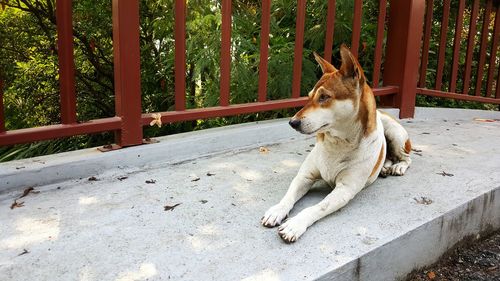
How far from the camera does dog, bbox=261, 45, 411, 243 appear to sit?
234cm

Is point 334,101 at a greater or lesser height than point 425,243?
greater

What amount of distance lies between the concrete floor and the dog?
0.09 metres

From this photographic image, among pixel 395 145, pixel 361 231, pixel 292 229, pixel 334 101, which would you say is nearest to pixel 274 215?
pixel 292 229

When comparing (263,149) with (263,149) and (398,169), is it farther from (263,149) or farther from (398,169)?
(398,169)

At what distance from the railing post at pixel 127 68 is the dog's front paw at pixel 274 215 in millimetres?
1247

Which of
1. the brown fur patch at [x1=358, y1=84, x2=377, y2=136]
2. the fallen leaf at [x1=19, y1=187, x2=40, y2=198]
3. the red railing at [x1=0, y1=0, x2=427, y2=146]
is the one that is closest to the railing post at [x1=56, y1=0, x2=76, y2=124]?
the red railing at [x1=0, y1=0, x2=427, y2=146]

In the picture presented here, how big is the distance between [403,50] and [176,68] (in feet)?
8.39

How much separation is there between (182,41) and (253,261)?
185cm

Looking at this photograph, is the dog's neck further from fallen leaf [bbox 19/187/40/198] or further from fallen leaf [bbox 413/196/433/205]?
fallen leaf [bbox 19/187/40/198]

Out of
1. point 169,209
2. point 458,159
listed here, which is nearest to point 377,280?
point 169,209

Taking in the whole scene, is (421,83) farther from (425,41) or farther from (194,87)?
(194,87)

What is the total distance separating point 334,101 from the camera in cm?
240

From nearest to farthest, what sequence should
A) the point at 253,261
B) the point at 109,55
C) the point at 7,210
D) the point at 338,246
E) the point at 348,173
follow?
the point at 253,261 → the point at 338,246 → the point at 7,210 → the point at 348,173 → the point at 109,55

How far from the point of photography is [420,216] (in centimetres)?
244
